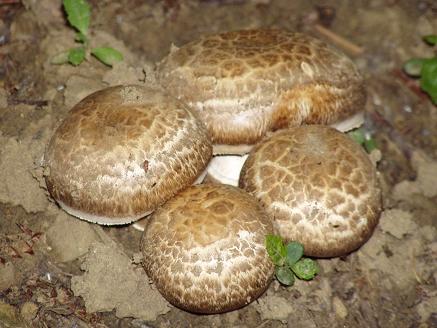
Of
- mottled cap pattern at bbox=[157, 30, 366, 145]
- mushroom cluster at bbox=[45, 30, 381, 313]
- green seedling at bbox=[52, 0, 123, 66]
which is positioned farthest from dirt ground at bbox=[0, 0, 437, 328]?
mottled cap pattern at bbox=[157, 30, 366, 145]

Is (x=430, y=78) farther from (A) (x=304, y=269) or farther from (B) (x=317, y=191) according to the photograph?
(A) (x=304, y=269)

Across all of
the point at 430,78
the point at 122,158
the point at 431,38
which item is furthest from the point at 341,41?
the point at 122,158

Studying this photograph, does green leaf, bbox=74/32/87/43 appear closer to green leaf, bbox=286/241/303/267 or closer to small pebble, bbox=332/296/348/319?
green leaf, bbox=286/241/303/267

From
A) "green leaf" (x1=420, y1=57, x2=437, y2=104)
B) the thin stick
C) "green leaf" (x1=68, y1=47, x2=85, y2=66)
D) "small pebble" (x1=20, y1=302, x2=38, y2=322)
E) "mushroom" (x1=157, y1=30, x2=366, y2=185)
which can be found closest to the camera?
"small pebble" (x1=20, y1=302, x2=38, y2=322)

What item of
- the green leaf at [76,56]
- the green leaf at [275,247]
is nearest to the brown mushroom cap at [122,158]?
the green leaf at [275,247]

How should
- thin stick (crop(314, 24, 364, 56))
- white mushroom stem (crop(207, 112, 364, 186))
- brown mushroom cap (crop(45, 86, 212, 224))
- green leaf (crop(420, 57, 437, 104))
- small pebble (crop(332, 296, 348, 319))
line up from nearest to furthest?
brown mushroom cap (crop(45, 86, 212, 224)) < small pebble (crop(332, 296, 348, 319)) < white mushroom stem (crop(207, 112, 364, 186)) < green leaf (crop(420, 57, 437, 104)) < thin stick (crop(314, 24, 364, 56))

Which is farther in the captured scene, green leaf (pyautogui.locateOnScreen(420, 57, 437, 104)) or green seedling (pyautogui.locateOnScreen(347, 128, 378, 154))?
green leaf (pyautogui.locateOnScreen(420, 57, 437, 104))

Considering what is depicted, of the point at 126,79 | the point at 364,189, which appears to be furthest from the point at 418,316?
the point at 126,79

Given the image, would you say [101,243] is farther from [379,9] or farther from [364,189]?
[379,9]
